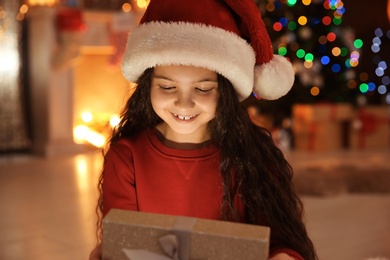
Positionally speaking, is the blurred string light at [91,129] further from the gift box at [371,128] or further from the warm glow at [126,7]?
the gift box at [371,128]

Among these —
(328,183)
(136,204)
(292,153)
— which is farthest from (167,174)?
(292,153)

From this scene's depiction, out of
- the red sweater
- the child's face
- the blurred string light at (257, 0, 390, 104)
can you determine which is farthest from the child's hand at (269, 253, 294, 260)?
the blurred string light at (257, 0, 390, 104)

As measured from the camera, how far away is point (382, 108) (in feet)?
17.5

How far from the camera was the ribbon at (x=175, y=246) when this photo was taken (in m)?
0.75

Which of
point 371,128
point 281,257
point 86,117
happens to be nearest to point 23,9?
point 86,117

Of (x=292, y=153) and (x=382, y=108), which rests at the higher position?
(x=382, y=108)

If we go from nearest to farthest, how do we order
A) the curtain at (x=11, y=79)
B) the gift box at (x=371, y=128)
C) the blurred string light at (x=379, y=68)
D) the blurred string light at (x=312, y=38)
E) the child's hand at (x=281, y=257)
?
the child's hand at (x=281, y=257) → the curtain at (x=11, y=79) → the blurred string light at (x=312, y=38) → the gift box at (x=371, y=128) → the blurred string light at (x=379, y=68)

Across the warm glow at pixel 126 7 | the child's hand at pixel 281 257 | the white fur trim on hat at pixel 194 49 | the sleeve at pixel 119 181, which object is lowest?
the child's hand at pixel 281 257

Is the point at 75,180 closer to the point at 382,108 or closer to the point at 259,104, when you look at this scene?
the point at 259,104

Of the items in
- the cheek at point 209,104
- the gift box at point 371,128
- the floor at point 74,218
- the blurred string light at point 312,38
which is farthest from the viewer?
the gift box at point 371,128

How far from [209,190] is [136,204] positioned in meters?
0.15

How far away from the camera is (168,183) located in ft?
3.68

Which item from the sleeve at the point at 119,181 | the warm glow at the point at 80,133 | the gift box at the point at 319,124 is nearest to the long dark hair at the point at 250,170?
the sleeve at the point at 119,181

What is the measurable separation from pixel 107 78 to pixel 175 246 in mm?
5052
